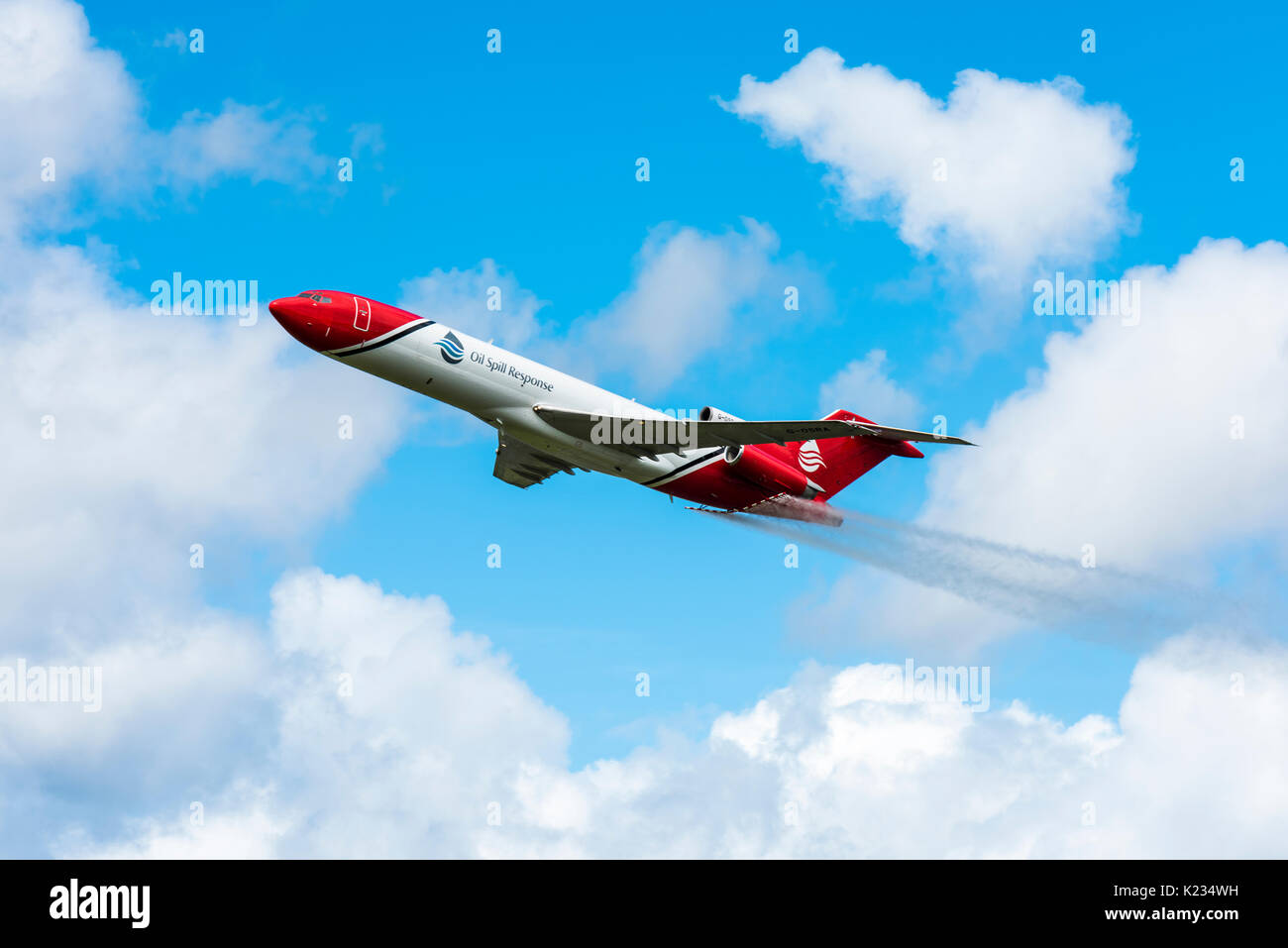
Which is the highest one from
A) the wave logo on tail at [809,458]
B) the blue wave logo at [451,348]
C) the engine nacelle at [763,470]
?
the blue wave logo at [451,348]

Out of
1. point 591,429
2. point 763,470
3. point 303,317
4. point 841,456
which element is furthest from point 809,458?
point 303,317

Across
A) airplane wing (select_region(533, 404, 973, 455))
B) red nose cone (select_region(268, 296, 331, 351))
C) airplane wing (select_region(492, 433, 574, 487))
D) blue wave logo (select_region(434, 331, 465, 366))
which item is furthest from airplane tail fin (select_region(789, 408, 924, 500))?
red nose cone (select_region(268, 296, 331, 351))

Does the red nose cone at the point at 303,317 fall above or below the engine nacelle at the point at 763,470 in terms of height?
above

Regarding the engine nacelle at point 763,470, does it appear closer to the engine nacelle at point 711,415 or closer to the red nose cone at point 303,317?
the engine nacelle at point 711,415

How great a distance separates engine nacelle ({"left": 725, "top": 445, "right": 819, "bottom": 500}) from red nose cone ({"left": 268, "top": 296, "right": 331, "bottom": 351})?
64.0 ft

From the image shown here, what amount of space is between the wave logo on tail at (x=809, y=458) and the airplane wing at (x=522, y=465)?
459 inches

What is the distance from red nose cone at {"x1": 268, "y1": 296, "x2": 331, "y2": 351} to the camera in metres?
51.1

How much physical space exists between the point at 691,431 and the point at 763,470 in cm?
568

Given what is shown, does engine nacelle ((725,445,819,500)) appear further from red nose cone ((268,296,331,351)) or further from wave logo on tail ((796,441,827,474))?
red nose cone ((268,296,331,351))

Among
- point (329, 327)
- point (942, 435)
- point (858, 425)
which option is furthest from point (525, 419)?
point (942, 435)

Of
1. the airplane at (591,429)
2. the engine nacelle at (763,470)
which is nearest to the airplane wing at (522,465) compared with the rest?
the airplane at (591,429)

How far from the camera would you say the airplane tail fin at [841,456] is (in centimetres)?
6369

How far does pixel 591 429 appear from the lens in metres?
55.7
